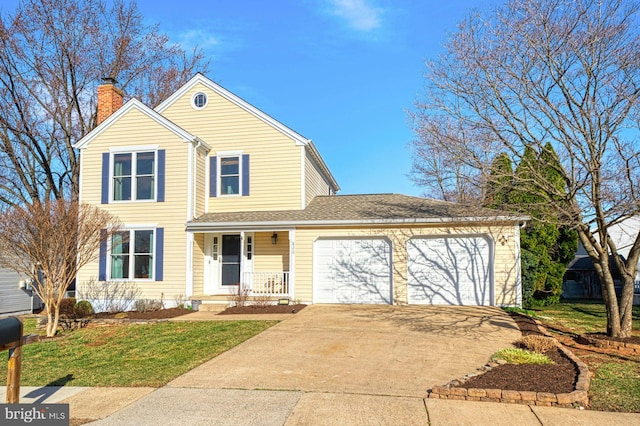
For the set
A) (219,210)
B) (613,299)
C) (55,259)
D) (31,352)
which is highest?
(219,210)

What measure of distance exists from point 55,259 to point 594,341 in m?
12.0

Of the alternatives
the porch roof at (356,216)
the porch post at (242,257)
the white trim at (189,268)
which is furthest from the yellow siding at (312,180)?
the white trim at (189,268)

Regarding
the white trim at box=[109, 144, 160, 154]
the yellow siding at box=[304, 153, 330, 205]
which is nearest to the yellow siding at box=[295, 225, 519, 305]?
the yellow siding at box=[304, 153, 330, 205]

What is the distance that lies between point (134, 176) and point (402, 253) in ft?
30.0

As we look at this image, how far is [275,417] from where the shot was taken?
4.98 m

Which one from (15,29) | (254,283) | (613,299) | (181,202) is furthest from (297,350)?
(15,29)

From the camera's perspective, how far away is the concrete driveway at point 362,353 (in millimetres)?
6277

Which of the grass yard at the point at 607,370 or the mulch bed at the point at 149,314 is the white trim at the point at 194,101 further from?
the grass yard at the point at 607,370

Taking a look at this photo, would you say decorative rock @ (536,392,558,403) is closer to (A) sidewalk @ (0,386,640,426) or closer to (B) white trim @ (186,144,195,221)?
(A) sidewalk @ (0,386,640,426)

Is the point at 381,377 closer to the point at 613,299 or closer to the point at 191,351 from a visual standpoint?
the point at 191,351

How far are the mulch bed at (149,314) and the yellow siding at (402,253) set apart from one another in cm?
356

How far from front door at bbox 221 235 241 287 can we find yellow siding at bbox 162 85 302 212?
109 cm

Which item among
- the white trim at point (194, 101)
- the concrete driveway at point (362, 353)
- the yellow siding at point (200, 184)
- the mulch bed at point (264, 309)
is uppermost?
the white trim at point (194, 101)

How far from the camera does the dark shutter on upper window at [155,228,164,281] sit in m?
14.7
